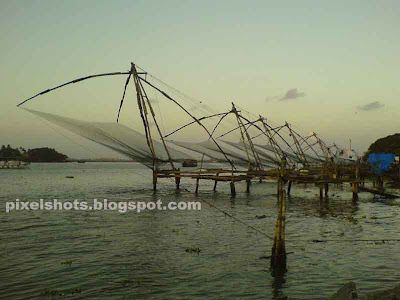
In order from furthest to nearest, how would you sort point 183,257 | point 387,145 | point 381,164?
point 387,145 → point 381,164 → point 183,257

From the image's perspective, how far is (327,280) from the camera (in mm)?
7539

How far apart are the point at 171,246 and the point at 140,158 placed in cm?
1186

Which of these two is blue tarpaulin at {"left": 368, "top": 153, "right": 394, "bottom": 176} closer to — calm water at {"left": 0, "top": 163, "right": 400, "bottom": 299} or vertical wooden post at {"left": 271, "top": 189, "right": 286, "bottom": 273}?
calm water at {"left": 0, "top": 163, "right": 400, "bottom": 299}

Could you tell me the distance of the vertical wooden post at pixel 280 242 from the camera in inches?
301

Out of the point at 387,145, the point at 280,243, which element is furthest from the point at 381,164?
the point at 387,145

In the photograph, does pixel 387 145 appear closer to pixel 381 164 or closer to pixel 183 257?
pixel 381 164

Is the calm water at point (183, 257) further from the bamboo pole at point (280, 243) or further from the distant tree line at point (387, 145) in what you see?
the distant tree line at point (387, 145)

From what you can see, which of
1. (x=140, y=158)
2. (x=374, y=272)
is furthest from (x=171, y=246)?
(x=140, y=158)

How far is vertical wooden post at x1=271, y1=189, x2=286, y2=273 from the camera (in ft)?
25.1

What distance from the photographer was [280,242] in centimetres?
777

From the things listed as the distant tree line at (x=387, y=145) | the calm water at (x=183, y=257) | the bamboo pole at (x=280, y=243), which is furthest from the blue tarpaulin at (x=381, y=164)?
the bamboo pole at (x=280, y=243)

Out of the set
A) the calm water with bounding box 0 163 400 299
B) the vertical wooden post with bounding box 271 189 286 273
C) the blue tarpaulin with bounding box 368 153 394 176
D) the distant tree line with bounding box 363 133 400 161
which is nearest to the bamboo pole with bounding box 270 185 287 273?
the vertical wooden post with bounding box 271 189 286 273

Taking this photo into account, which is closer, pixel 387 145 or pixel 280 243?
pixel 280 243

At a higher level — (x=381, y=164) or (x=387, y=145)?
(x=387, y=145)
